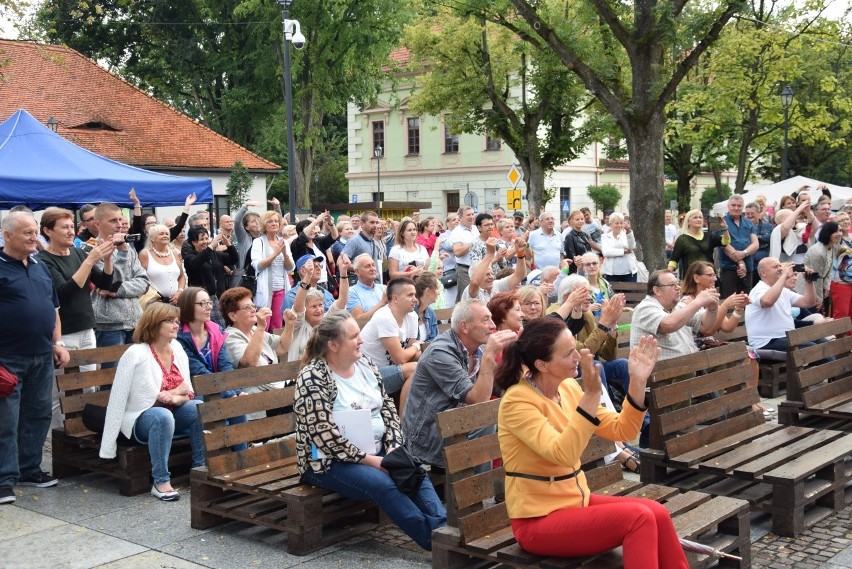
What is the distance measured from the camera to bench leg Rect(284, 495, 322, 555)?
5.55m

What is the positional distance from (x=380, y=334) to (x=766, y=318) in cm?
453

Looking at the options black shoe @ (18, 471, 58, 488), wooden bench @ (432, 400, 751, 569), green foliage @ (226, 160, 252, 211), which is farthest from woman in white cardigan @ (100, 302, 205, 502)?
green foliage @ (226, 160, 252, 211)

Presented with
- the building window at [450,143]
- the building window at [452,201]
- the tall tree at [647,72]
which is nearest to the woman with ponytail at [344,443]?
the tall tree at [647,72]

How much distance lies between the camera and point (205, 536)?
5934mm

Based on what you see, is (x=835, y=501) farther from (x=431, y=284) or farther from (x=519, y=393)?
(x=431, y=284)

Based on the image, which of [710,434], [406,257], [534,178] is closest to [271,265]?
[406,257]

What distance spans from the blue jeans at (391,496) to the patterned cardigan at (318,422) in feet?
0.21

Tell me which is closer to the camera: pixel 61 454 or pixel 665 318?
pixel 61 454

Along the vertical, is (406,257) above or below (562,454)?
above

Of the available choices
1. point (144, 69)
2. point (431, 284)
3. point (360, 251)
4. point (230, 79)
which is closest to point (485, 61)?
point (230, 79)

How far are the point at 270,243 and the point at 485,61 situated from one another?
23609 mm

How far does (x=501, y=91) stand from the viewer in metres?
34.9

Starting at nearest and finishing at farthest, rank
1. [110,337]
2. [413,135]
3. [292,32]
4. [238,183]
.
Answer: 1. [110,337]
2. [292,32]
3. [238,183]
4. [413,135]

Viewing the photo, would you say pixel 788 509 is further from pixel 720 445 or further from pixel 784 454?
pixel 720 445
